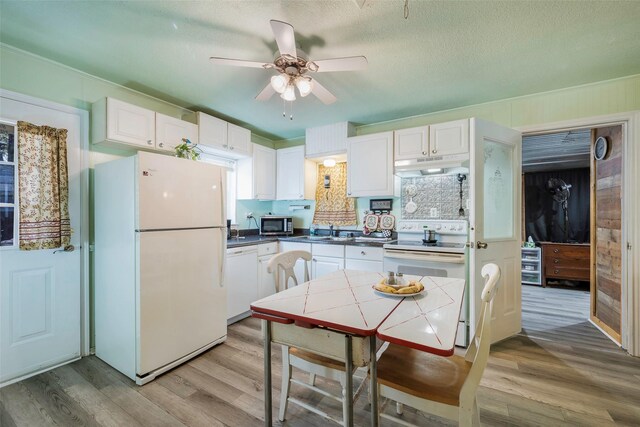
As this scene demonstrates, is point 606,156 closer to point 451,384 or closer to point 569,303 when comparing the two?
→ point 569,303

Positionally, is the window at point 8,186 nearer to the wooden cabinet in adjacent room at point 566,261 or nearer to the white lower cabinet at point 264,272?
the white lower cabinet at point 264,272

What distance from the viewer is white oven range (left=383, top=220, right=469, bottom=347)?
254cm

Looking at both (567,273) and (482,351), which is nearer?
(482,351)

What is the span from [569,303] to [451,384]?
388 cm

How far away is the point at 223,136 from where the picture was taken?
3.25 meters

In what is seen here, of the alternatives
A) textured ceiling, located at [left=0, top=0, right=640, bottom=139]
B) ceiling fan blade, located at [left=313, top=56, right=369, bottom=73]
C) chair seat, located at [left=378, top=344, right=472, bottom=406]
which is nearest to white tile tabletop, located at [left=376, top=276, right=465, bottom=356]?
chair seat, located at [left=378, top=344, right=472, bottom=406]

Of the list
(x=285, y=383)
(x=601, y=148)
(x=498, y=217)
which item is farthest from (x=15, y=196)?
(x=601, y=148)

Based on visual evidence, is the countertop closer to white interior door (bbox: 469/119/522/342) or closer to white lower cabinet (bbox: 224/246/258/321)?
white lower cabinet (bbox: 224/246/258/321)

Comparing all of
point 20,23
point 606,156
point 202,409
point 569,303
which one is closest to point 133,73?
point 20,23

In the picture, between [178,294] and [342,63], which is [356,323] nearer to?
[342,63]

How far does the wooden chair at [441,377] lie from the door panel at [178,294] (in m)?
1.69

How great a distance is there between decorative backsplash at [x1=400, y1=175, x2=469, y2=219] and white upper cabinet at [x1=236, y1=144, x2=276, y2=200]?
1.89 m

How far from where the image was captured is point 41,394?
6.15ft

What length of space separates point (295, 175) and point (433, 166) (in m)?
1.87
